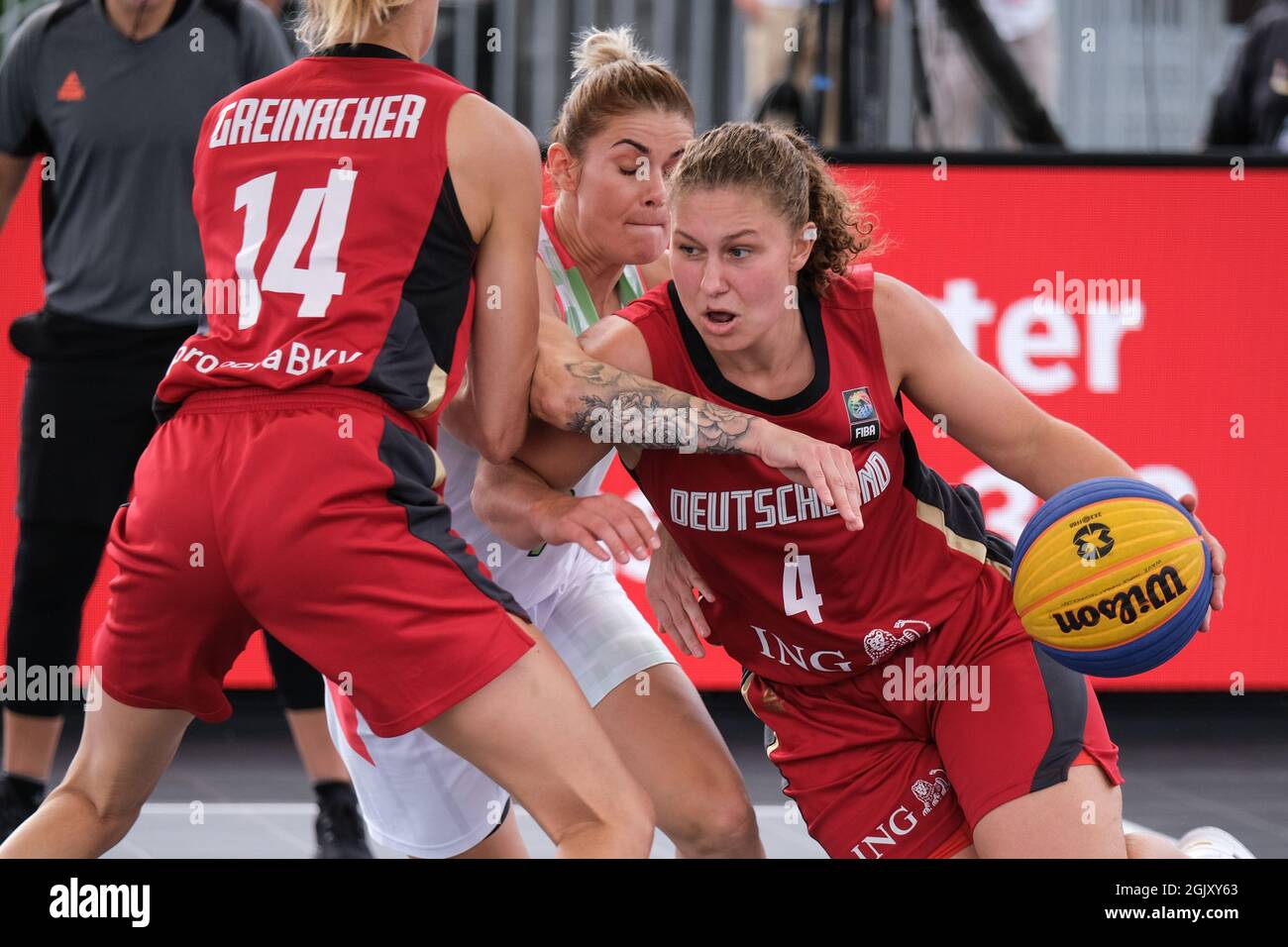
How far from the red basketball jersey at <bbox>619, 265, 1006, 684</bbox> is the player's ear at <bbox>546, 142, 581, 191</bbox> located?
0.47 m

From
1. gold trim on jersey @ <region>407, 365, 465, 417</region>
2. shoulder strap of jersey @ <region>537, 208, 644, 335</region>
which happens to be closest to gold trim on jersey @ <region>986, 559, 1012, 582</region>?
shoulder strap of jersey @ <region>537, 208, 644, 335</region>

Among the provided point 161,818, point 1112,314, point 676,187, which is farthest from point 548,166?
point 1112,314

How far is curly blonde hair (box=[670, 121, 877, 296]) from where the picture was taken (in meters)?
3.12

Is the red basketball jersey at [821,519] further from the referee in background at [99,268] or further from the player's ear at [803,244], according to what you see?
the referee in background at [99,268]

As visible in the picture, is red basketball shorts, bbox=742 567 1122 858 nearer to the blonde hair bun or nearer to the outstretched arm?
the outstretched arm

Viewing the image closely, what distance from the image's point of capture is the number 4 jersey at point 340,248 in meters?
2.71

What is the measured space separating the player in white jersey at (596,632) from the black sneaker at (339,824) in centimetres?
77

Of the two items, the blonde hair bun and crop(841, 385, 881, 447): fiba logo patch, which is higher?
the blonde hair bun

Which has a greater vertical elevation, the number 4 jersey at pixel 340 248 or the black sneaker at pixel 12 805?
the number 4 jersey at pixel 340 248

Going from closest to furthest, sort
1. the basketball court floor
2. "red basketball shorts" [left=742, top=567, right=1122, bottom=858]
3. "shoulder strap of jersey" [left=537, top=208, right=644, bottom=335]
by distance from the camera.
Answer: "red basketball shorts" [left=742, top=567, right=1122, bottom=858] < "shoulder strap of jersey" [left=537, top=208, right=644, bottom=335] < the basketball court floor

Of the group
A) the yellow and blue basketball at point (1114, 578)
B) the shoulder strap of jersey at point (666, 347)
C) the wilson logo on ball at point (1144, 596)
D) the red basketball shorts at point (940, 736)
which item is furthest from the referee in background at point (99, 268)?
the wilson logo on ball at point (1144, 596)

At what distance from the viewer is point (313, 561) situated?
2.63 metres

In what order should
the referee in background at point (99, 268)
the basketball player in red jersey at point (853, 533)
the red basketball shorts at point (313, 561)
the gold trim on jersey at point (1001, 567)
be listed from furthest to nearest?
the referee in background at point (99, 268) < the gold trim on jersey at point (1001, 567) < the basketball player in red jersey at point (853, 533) < the red basketball shorts at point (313, 561)

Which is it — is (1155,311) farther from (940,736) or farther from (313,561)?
(313,561)
